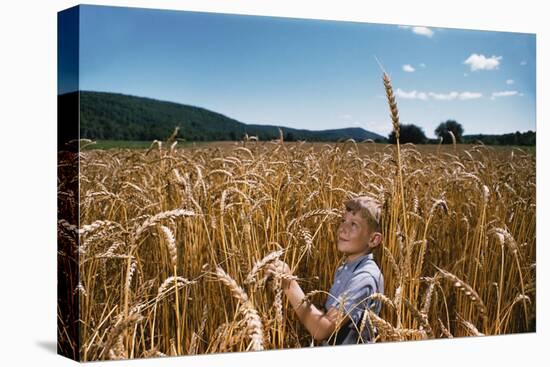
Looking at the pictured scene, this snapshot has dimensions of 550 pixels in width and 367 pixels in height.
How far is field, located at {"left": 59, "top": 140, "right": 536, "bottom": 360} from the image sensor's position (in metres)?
5.85

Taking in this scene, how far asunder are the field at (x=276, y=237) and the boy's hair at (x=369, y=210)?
48mm

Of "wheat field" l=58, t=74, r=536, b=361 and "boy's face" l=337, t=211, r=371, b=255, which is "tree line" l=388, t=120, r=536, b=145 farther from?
"boy's face" l=337, t=211, r=371, b=255

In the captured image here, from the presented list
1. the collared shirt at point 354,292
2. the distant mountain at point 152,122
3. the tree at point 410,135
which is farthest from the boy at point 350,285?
the distant mountain at point 152,122

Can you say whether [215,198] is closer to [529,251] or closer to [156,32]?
[156,32]

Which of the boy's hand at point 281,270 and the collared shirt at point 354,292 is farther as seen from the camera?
the collared shirt at point 354,292

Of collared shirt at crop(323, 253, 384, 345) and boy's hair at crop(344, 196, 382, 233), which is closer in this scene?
collared shirt at crop(323, 253, 384, 345)

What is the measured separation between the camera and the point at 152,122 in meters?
6.04

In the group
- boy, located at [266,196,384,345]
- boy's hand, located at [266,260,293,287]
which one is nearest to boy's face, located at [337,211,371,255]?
boy, located at [266,196,384,345]

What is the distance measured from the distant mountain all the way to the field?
7cm

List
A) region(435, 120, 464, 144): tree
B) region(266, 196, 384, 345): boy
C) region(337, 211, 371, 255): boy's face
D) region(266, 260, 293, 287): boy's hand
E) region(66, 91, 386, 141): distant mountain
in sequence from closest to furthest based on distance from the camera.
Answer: region(66, 91, 386, 141): distant mountain < region(266, 260, 293, 287): boy's hand < region(266, 196, 384, 345): boy < region(337, 211, 371, 255): boy's face < region(435, 120, 464, 144): tree

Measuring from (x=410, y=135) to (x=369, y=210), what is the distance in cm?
57

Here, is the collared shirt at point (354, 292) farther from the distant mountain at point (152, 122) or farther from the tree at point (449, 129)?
the tree at point (449, 129)

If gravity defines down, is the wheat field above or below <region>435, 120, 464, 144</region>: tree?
below

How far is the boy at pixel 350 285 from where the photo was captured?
6402 millimetres
